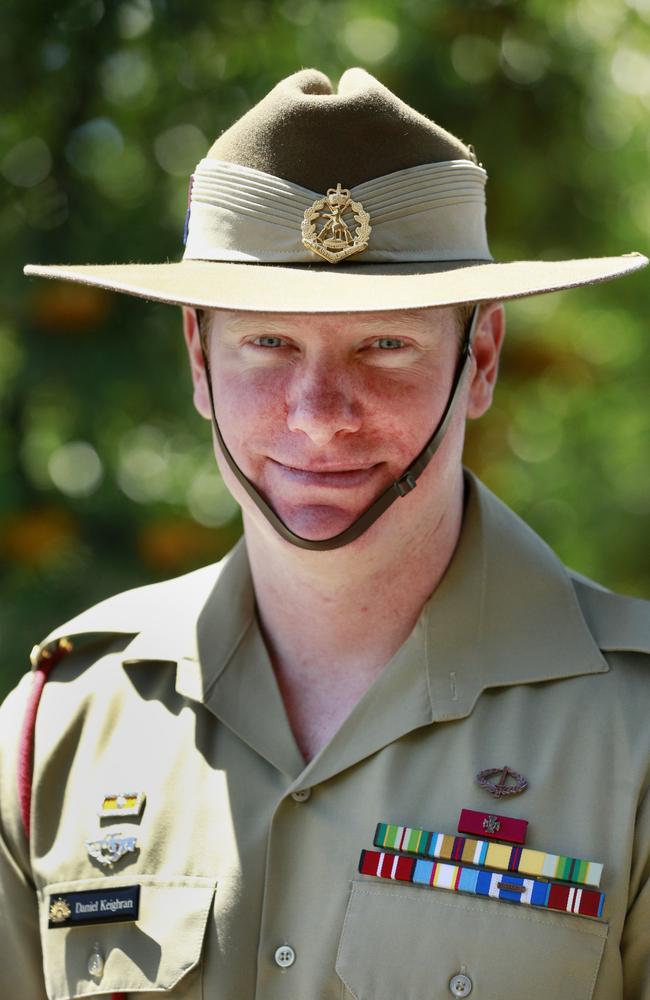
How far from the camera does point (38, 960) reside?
2.39m

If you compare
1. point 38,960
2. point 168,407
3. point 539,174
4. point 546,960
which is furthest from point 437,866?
point 539,174

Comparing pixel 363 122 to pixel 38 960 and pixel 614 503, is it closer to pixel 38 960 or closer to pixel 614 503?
pixel 38 960

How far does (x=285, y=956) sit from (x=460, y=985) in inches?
10.2

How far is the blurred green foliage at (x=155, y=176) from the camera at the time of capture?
12.9ft

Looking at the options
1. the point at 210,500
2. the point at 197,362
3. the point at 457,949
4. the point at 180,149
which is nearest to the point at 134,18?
the point at 180,149

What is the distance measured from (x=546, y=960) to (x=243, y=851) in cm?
47

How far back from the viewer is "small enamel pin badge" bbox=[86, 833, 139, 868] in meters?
2.29

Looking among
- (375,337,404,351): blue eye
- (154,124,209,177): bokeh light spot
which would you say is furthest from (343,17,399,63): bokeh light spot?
(375,337,404,351): blue eye

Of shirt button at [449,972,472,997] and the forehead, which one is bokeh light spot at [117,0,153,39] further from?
shirt button at [449,972,472,997]

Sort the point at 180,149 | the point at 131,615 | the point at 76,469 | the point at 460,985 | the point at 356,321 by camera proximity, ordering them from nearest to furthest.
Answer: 1. the point at 460,985
2. the point at 356,321
3. the point at 131,615
4. the point at 180,149
5. the point at 76,469

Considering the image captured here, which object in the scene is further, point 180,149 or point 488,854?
point 180,149

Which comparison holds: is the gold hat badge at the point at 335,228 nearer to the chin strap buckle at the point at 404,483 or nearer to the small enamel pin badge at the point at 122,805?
the chin strap buckle at the point at 404,483

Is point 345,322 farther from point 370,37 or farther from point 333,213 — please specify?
point 370,37

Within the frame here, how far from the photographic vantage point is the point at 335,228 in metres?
2.24
